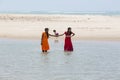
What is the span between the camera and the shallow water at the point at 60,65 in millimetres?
14047

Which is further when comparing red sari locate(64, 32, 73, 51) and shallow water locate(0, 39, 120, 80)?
red sari locate(64, 32, 73, 51)

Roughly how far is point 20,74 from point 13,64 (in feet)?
8.50

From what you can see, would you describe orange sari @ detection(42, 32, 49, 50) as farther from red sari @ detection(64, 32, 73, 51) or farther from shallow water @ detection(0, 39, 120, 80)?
red sari @ detection(64, 32, 73, 51)

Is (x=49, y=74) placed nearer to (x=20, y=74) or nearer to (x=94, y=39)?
(x=20, y=74)

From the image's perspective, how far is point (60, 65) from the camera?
1670 centimetres

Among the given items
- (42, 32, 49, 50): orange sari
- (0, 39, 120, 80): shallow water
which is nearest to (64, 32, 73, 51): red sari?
(0, 39, 120, 80): shallow water

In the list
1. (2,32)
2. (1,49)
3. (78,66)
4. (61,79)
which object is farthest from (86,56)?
(2,32)

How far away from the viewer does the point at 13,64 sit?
1683 cm

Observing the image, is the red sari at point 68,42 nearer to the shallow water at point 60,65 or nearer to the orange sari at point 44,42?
the shallow water at point 60,65

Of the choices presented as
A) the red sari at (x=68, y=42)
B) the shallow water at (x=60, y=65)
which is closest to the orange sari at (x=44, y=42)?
the shallow water at (x=60, y=65)

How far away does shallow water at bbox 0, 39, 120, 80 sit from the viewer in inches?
553

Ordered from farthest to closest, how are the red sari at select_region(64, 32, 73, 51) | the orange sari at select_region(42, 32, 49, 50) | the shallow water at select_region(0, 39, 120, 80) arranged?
the red sari at select_region(64, 32, 73, 51) → the orange sari at select_region(42, 32, 49, 50) → the shallow water at select_region(0, 39, 120, 80)

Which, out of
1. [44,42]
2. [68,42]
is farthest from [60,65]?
[68,42]

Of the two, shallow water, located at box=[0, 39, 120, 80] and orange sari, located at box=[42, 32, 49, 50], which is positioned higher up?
orange sari, located at box=[42, 32, 49, 50]
